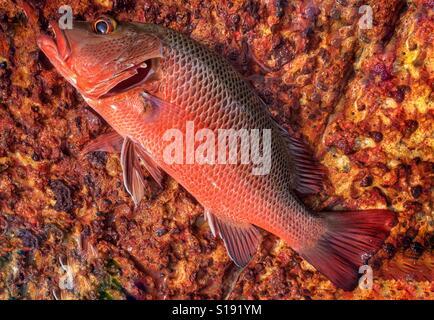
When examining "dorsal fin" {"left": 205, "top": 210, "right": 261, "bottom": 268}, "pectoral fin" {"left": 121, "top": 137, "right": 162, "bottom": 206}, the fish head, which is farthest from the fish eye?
"dorsal fin" {"left": 205, "top": 210, "right": 261, "bottom": 268}

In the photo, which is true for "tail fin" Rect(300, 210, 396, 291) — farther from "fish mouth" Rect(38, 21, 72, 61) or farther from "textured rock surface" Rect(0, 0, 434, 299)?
"fish mouth" Rect(38, 21, 72, 61)

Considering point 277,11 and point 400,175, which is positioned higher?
point 277,11

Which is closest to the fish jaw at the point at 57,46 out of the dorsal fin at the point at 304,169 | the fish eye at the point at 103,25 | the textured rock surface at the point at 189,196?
the fish eye at the point at 103,25

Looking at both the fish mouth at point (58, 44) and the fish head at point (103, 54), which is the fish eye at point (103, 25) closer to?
the fish head at point (103, 54)

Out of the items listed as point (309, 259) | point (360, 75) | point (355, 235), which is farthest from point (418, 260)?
point (360, 75)

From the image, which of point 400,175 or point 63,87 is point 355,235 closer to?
point 400,175

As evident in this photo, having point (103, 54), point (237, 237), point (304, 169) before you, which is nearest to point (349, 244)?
point (304, 169)
